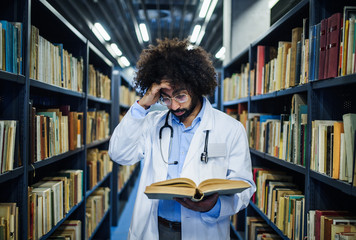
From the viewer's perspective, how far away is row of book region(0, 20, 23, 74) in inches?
53.4

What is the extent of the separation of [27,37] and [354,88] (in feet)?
6.01

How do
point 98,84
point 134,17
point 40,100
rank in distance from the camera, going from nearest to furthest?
point 40,100, point 98,84, point 134,17

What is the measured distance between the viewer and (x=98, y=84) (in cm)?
336

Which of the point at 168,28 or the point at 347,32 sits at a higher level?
the point at 168,28

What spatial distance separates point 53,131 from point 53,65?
485 millimetres

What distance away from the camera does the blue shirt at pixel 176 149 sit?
1.59 m

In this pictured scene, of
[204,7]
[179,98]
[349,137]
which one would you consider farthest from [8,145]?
[204,7]

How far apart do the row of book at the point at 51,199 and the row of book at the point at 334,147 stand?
5.50ft

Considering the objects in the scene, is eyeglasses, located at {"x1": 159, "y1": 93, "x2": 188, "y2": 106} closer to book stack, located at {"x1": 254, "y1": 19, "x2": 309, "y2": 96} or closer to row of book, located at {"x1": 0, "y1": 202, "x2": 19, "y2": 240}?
book stack, located at {"x1": 254, "y1": 19, "x2": 309, "y2": 96}

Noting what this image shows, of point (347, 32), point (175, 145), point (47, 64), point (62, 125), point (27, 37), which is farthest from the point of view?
point (62, 125)

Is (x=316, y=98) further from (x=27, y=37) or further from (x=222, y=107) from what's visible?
(x=222, y=107)

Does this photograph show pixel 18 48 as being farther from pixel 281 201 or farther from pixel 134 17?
pixel 134 17

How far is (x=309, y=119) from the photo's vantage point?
156cm

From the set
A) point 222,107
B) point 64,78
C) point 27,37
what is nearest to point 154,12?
point 222,107
